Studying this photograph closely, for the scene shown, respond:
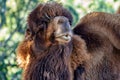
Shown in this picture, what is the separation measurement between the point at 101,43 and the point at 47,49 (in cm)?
51

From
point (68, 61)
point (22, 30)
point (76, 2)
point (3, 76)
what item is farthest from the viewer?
point (76, 2)

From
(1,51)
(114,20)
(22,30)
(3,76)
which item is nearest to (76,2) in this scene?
(22,30)

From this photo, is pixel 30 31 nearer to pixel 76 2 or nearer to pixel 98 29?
pixel 98 29

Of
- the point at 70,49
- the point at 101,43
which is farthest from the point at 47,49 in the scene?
the point at 101,43

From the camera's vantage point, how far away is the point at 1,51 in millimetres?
5344

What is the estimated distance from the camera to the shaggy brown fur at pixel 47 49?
9.28 ft

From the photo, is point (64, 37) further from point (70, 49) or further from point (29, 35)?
point (29, 35)

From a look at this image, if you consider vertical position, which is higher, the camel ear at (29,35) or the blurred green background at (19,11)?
the camel ear at (29,35)

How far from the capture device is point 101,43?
10.5ft

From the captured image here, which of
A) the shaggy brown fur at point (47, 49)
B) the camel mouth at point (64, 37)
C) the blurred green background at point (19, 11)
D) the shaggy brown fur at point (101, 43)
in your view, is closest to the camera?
the camel mouth at point (64, 37)

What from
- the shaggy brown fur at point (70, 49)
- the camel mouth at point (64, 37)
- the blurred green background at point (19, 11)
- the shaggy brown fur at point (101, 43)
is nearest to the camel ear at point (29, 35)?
the shaggy brown fur at point (70, 49)

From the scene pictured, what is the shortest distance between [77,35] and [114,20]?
36cm

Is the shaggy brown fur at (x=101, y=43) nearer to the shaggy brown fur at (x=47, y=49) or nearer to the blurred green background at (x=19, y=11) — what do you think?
the shaggy brown fur at (x=47, y=49)

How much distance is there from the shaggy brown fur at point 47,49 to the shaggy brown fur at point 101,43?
249 millimetres
